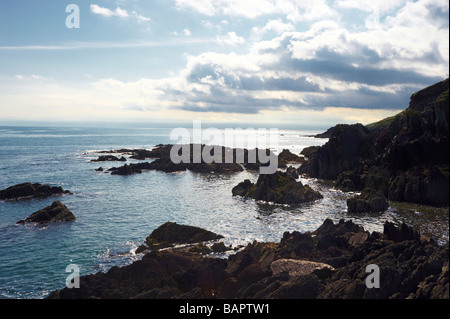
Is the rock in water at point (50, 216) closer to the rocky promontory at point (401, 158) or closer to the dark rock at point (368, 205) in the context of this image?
the dark rock at point (368, 205)

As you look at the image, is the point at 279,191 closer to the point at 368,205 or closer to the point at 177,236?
the point at 368,205

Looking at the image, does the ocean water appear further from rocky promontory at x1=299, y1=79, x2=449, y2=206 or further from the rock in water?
rocky promontory at x1=299, y1=79, x2=449, y2=206

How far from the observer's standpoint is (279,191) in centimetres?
7250

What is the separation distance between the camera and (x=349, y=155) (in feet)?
319

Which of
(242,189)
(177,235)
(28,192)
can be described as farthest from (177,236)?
(28,192)

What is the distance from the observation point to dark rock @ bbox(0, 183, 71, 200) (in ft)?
240

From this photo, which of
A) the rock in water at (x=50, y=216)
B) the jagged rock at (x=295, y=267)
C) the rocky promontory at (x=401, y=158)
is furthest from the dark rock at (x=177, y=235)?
the rocky promontory at (x=401, y=158)

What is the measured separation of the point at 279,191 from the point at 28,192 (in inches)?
2259

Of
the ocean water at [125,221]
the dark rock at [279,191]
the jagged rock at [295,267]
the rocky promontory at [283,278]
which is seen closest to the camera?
the rocky promontory at [283,278]

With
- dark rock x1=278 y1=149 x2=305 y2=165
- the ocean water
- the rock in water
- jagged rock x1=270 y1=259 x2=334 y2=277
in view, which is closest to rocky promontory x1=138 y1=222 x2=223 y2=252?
the ocean water

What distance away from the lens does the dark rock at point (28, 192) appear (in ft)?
240

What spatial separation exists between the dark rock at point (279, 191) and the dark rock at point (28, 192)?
43226mm

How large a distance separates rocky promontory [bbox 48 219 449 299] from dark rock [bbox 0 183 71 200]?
5662cm
